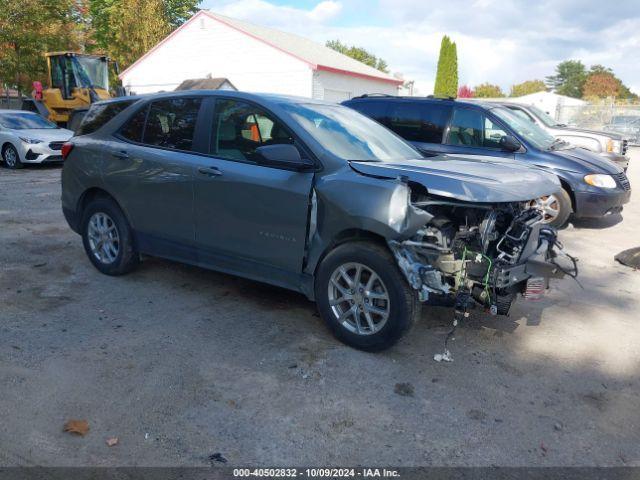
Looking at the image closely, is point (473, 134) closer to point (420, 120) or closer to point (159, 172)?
point (420, 120)

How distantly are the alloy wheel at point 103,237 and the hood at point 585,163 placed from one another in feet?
19.7

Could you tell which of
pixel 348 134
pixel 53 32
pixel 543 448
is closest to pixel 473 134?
pixel 348 134

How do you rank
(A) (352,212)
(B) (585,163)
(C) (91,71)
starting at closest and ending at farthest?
(A) (352,212)
(B) (585,163)
(C) (91,71)

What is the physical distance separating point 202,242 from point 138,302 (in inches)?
32.5

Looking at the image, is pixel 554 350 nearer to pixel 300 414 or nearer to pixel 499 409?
pixel 499 409

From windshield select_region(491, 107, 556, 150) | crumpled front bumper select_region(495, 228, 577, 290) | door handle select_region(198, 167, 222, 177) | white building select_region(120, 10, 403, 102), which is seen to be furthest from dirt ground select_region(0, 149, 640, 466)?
white building select_region(120, 10, 403, 102)

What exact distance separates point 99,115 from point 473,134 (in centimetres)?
501

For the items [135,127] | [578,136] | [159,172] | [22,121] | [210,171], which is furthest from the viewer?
[22,121]

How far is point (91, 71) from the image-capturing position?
21.2m

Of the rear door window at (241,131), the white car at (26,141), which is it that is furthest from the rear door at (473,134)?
the white car at (26,141)

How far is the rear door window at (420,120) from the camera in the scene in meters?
8.10

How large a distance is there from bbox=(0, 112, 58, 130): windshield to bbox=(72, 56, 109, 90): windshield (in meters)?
6.22

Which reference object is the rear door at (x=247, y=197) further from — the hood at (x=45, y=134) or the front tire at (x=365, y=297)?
the hood at (x=45, y=134)

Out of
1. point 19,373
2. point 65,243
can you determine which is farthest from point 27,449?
point 65,243
